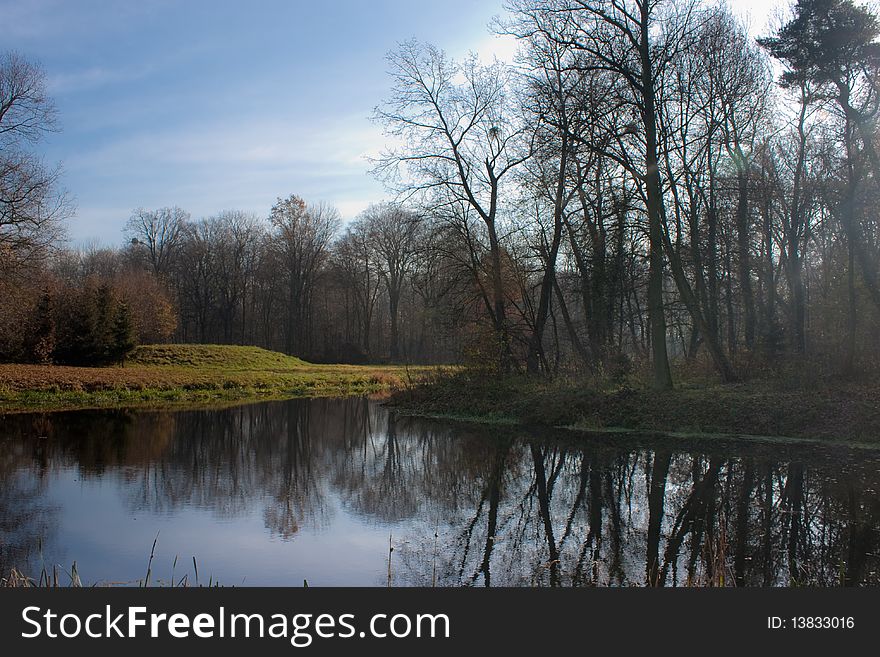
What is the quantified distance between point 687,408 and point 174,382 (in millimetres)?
22680

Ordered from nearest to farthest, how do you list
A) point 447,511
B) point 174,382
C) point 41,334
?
point 447,511
point 174,382
point 41,334

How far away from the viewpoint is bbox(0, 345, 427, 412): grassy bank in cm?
2638

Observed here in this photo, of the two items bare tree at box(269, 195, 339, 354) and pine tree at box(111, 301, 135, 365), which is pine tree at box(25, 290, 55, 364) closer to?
pine tree at box(111, 301, 135, 365)

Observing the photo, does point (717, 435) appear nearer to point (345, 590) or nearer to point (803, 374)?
point (803, 374)

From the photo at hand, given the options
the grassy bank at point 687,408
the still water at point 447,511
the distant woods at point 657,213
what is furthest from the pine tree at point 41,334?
the grassy bank at point 687,408

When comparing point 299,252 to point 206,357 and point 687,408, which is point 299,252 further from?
point 687,408

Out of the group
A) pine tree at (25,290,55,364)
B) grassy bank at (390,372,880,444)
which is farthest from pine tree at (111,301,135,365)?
grassy bank at (390,372,880,444)

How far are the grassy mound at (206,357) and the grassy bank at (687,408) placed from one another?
24.1 m

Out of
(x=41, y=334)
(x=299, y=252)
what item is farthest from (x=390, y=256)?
(x=41, y=334)

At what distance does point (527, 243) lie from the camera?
992 inches

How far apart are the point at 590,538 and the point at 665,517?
1440 millimetres

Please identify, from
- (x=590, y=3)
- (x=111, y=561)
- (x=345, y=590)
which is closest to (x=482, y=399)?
(x=590, y=3)

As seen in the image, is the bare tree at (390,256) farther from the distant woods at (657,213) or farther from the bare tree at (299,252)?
the distant woods at (657,213)

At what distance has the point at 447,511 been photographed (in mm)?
9500
